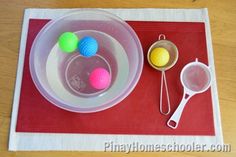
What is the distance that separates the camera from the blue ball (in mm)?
631

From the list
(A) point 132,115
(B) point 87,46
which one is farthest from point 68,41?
(A) point 132,115

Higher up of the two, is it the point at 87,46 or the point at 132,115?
the point at 87,46

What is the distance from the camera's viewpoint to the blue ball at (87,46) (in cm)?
63

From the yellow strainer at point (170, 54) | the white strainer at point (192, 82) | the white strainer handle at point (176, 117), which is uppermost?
the yellow strainer at point (170, 54)

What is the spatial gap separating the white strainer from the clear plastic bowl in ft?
0.42

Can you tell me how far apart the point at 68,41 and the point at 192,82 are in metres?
0.31

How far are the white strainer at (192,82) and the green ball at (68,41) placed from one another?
27 cm

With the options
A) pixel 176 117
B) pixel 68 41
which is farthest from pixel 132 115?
pixel 68 41

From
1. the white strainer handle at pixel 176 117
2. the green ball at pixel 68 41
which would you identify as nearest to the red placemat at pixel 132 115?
the white strainer handle at pixel 176 117

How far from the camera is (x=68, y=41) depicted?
629 millimetres

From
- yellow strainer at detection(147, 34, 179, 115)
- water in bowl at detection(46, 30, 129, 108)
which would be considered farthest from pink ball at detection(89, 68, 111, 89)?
yellow strainer at detection(147, 34, 179, 115)

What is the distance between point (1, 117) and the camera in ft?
2.03

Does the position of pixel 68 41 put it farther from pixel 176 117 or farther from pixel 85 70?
pixel 176 117

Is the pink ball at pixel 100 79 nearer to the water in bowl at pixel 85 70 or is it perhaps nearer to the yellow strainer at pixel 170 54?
the water in bowl at pixel 85 70
